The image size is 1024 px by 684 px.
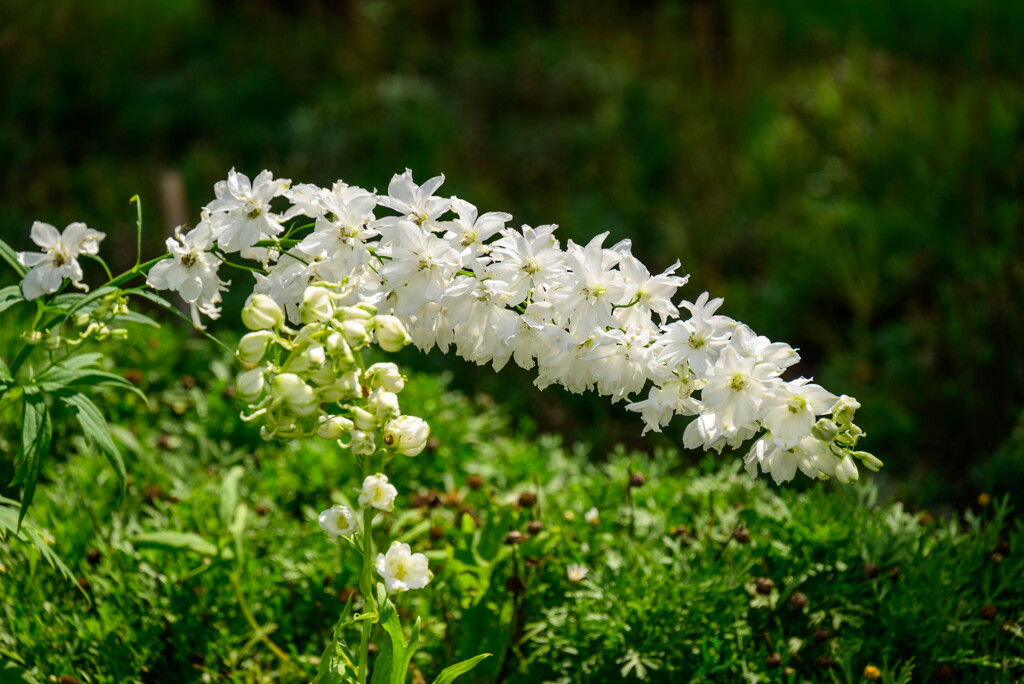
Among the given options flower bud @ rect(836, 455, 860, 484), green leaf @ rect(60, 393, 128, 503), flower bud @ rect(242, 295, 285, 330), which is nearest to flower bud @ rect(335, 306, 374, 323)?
flower bud @ rect(242, 295, 285, 330)

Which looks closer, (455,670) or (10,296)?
(455,670)

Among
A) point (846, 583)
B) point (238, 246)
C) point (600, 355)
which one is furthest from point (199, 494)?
point (846, 583)

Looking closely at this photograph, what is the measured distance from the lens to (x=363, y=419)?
4.69ft

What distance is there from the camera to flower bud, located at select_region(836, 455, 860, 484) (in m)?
1.51

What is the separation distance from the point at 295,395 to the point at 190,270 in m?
0.46

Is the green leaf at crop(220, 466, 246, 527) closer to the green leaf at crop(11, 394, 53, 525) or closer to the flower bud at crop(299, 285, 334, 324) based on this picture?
the green leaf at crop(11, 394, 53, 525)

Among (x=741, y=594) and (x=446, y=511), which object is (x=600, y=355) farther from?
(x=446, y=511)

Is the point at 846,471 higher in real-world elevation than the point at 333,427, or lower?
higher

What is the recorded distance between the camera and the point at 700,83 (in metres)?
7.54

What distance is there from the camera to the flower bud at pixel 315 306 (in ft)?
4.73

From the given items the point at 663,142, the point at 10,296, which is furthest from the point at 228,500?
the point at 663,142

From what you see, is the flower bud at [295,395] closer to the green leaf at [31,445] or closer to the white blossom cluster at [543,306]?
the white blossom cluster at [543,306]

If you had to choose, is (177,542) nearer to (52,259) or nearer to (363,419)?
(52,259)

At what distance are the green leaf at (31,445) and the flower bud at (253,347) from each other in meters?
0.50
